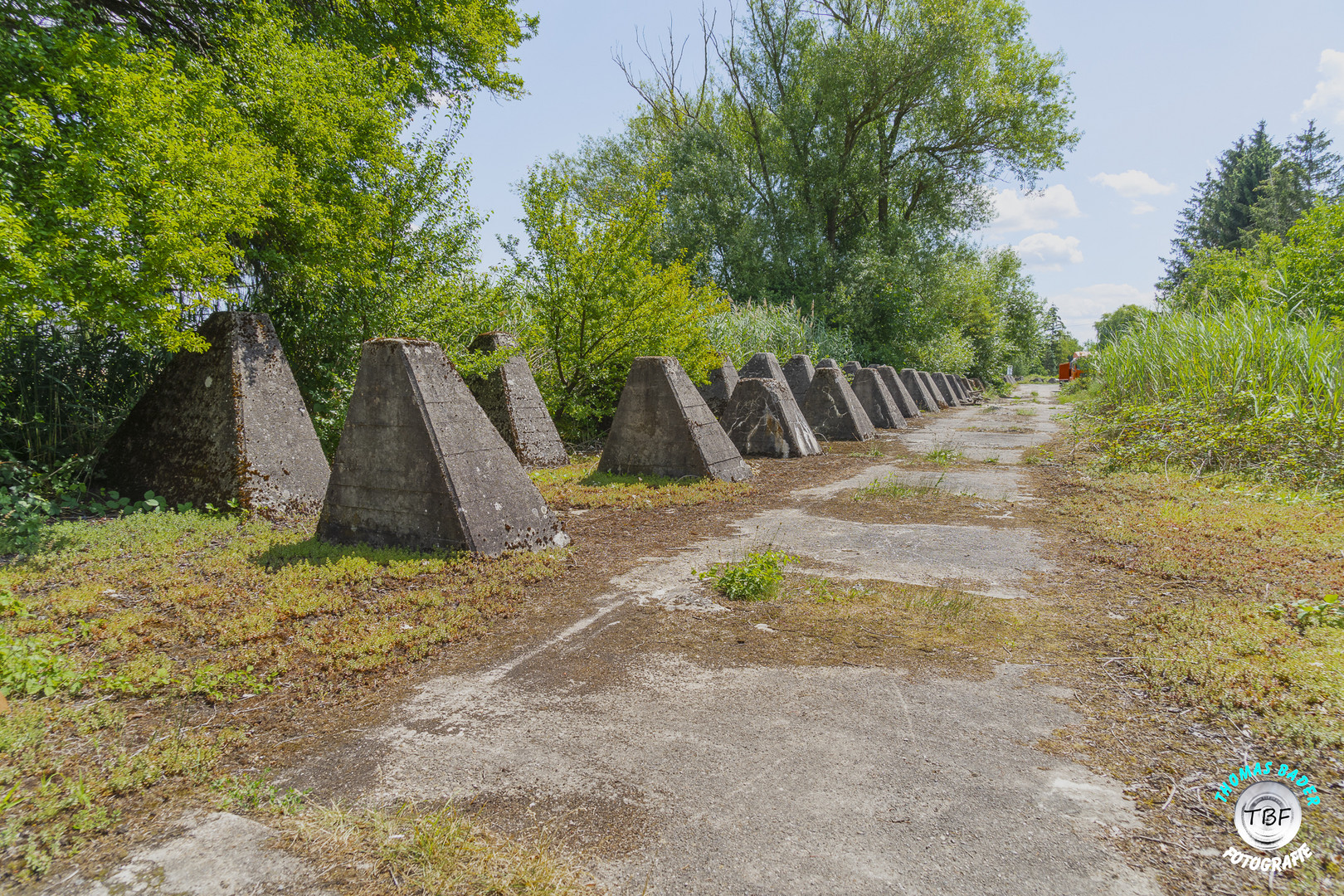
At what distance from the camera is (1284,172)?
45938 mm

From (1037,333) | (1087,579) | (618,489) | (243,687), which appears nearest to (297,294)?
(618,489)

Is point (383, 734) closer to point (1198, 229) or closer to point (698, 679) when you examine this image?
point (698, 679)

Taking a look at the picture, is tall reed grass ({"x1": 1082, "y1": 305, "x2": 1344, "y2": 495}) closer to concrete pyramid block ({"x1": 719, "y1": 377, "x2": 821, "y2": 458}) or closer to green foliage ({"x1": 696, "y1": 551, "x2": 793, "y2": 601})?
concrete pyramid block ({"x1": 719, "y1": 377, "x2": 821, "y2": 458})

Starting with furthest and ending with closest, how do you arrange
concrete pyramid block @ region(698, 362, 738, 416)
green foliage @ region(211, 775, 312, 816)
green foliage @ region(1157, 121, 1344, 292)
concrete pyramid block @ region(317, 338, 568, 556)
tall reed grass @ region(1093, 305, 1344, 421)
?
1. green foliage @ region(1157, 121, 1344, 292)
2. concrete pyramid block @ region(698, 362, 738, 416)
3. tall reed grass @ region(1093, 305, 1344, 421)
4. concrete pyramid block @ region(317, 338, 568, 556)
5. green foliage @ region(211, 775, 312, 816)

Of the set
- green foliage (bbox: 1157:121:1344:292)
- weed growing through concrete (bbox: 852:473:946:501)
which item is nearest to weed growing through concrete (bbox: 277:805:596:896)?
weed growing through concrete (bbox: 852:473:946:501)

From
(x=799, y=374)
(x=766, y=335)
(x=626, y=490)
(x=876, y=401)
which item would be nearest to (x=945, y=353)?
(x=876, y=401)

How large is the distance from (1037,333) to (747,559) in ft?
130

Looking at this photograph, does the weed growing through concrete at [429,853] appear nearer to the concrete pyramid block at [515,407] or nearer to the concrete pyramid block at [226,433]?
the concrete pyramid block at [226,433]

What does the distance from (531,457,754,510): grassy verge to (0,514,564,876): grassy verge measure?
195 centimetres

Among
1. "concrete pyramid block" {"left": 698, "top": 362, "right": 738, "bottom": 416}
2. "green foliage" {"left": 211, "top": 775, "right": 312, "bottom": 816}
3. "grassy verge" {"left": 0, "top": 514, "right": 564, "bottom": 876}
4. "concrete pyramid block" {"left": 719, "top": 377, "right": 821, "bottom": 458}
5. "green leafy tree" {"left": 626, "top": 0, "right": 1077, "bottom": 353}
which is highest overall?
"green leafy tree" {"left": 626, "top": 0, "right": 1077, "bottom": 353}

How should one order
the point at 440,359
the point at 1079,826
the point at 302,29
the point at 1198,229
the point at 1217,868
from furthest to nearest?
the point at 1198,229 < the point at 302,29 < the point at 440,359 < the point at 1079,826 < the point at 1217,868

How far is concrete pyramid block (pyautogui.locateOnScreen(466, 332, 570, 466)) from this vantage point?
883 centimetres

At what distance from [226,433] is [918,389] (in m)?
19.7

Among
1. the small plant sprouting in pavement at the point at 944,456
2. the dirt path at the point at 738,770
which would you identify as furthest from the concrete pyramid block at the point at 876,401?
the dirt path at the point at 738,770
